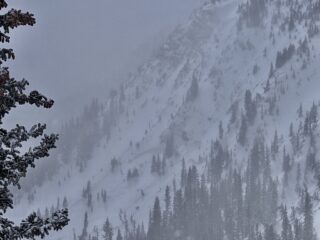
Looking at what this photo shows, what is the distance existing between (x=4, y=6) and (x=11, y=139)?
2442 millimetres

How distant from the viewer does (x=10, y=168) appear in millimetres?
11508

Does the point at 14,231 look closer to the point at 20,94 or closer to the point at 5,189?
the point at 5,189

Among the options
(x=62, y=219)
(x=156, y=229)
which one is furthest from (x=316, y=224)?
(x=62, y=219)

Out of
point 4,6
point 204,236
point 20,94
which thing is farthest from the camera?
point 204,236

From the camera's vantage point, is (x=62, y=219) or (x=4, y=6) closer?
(x=4, y=6)

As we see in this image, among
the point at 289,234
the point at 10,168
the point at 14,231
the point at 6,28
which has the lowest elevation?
the point at 14,231

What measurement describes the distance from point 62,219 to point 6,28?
3500mm

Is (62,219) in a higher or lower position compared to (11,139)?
lower

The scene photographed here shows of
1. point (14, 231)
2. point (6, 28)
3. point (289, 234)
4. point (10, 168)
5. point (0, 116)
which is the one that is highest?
point (289, 234)

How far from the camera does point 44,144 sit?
11633 mm

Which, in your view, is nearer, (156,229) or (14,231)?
(14,231)

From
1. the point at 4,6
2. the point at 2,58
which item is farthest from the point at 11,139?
the point at 4,6

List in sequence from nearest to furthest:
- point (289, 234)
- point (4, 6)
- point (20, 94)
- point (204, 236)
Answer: point (4, 6) < point (20, 94) < point (289, 234) < point (204, 236)

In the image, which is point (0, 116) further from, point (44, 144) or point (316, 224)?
point (316, 224)
